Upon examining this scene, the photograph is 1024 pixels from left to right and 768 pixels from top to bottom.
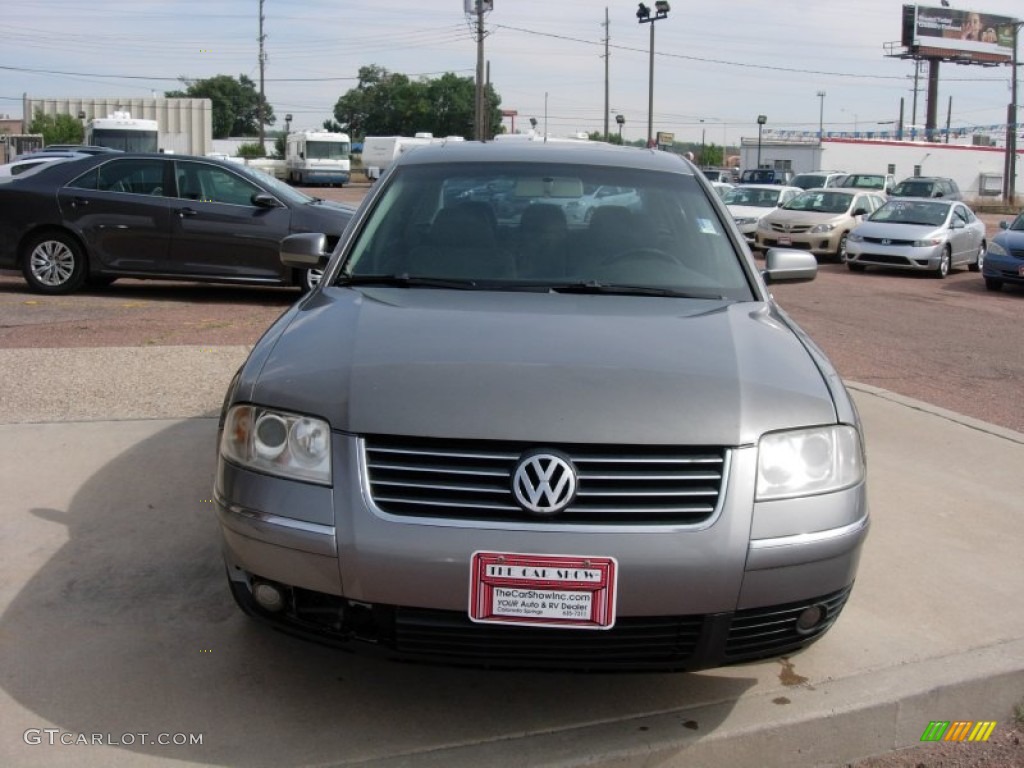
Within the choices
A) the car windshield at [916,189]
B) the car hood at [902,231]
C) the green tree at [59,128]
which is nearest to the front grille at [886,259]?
the car hood at [902,231]

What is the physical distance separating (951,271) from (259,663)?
1948cm

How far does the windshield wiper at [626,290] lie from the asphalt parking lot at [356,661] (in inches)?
50.5

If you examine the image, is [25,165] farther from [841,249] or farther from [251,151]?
[251,151]

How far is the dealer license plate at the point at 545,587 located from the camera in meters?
2.72

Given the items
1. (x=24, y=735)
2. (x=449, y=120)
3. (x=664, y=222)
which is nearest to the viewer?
(x=24, y=735)

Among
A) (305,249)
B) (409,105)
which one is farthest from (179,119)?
(409,105)

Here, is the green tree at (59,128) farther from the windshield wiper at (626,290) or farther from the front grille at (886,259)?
the windshield wiper at (626,290)

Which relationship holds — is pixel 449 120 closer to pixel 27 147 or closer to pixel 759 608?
pixel 27 147

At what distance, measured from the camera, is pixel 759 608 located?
2877mm

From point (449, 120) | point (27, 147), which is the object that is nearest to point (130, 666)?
point (27, 147)

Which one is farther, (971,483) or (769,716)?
(971,483)

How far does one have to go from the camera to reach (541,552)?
2.72 metres

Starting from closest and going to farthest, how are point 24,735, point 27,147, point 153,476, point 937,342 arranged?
point 24,735 → point 153,476 → point 937,342 → point 27,147

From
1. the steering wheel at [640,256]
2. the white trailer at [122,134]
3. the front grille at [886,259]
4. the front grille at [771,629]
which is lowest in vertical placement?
the front grille at [771,629]
